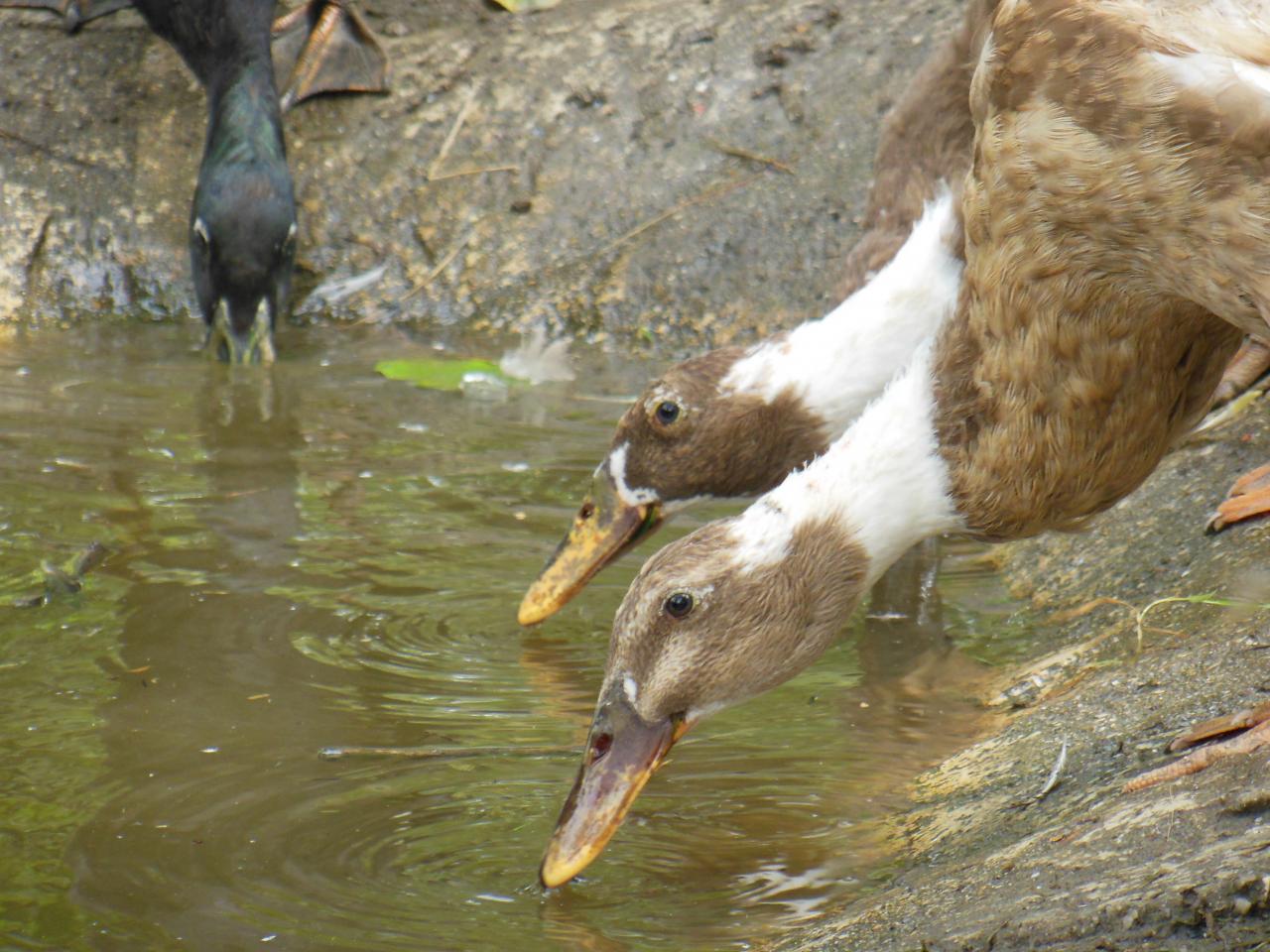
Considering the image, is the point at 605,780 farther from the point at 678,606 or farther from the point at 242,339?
the point at 242,339

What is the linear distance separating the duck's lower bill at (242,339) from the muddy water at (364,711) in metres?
0.76

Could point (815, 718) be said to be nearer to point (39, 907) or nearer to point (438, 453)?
point (39, 907)

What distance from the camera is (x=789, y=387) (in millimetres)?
4633

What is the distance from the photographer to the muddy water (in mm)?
2834

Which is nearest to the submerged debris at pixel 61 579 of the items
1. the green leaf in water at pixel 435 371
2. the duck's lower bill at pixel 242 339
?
the green leaf in water at pixel 435 371

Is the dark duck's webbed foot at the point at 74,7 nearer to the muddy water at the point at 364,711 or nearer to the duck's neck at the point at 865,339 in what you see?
the muddy water at the point at 364,711

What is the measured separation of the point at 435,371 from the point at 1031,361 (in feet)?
11.9

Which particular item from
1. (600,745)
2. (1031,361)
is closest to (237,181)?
(600,745)

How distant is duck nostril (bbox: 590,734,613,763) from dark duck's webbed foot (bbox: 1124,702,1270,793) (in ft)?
3.06

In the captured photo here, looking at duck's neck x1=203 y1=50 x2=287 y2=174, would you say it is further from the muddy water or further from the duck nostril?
the duck nostril

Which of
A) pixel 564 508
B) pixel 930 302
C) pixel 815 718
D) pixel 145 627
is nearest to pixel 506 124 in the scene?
pixel 564 508

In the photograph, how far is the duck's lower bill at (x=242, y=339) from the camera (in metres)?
6.64

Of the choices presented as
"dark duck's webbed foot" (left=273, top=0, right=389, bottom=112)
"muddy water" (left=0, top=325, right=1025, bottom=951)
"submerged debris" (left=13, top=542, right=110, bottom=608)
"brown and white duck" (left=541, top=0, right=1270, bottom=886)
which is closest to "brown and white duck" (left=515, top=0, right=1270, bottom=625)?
"muddy water" (left=0, top=325, right=1025, bottom=951)

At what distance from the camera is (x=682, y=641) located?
10.6 ft
